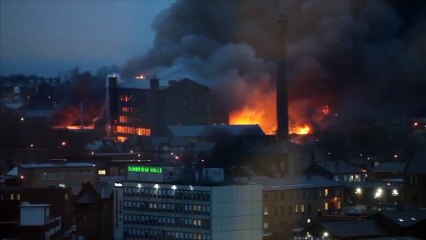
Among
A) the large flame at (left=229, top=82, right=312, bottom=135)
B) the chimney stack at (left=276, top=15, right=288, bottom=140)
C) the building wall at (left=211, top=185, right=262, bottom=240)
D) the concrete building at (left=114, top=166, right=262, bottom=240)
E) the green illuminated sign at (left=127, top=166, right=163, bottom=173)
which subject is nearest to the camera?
the building wall at (left=211, top=185, right=262, bottom=240)

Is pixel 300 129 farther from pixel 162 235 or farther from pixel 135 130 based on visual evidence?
pixel 162 235

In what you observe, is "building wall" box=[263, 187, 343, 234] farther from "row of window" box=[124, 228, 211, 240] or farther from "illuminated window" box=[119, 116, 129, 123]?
"illuminated window" box=[119, 116, 129, 123]

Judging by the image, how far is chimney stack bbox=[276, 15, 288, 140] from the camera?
63.6 meters

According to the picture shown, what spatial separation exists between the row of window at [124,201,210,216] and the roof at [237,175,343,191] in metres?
5.63

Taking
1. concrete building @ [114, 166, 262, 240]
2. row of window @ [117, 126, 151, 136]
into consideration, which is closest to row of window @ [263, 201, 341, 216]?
concrete building @ [114, 166, 262, 240]

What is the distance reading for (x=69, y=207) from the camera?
1796 inches

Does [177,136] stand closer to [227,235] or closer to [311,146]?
[311,146]

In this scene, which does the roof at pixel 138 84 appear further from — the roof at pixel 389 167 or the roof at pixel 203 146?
the roof at pixel 389 167

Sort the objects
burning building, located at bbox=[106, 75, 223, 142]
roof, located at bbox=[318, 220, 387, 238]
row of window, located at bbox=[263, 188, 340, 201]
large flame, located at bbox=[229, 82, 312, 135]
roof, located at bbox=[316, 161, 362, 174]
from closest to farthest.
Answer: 1. roof, located at bbox=[318, 220, 387, 238]
2. row of window, located at bbox=[263, 188, 340, 201]
3. roof, located at bbox=[316, 161, 362, 174]
4. large flame, located at bbox=[229, 82, 312, 135]
5. burning building, located at bbox=[106, 75, 223, 142]

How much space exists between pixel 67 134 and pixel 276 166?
65.3ft

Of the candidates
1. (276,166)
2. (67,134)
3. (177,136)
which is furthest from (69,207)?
(67,134)

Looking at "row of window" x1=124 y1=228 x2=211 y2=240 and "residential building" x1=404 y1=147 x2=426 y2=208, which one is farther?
"residential building" x1=404 y1=147 x2=426 y2=208

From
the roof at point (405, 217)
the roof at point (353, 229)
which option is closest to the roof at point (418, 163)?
the roof at point (405, 217)

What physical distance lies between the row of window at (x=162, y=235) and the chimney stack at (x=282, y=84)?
24513mm
